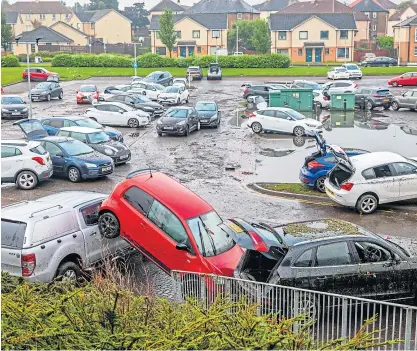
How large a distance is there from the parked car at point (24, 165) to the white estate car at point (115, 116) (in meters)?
12.6

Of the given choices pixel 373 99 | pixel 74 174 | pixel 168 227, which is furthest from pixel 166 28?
pixel 168 227

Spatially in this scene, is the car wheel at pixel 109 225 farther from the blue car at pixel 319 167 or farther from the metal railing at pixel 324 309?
the blue car at pixel 319 167

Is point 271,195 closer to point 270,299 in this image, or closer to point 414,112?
point 270,299

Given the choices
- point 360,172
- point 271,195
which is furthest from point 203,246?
point 271,195

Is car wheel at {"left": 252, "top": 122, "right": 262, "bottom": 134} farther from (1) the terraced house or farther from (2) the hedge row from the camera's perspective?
(1) the terraced house

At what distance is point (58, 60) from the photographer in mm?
71812

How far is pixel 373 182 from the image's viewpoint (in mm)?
16984

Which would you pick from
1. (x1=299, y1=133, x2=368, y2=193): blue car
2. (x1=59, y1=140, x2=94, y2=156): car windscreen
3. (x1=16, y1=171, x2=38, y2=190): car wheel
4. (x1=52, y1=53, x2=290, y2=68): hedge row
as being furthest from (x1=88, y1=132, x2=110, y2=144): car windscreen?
(x1=52, y1=53, x2=290, y2=68): hedge row

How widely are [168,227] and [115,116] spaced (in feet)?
71.4

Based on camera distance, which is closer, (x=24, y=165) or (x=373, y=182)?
(x=373, y=182)

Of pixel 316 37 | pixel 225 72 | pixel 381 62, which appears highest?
pixel 316 37

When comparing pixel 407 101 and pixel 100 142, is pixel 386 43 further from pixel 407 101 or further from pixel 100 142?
pixel 100 142

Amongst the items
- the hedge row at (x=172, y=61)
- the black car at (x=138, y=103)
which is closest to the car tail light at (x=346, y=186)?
the black car at (x=138, y=103)

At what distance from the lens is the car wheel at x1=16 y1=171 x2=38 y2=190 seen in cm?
1988
